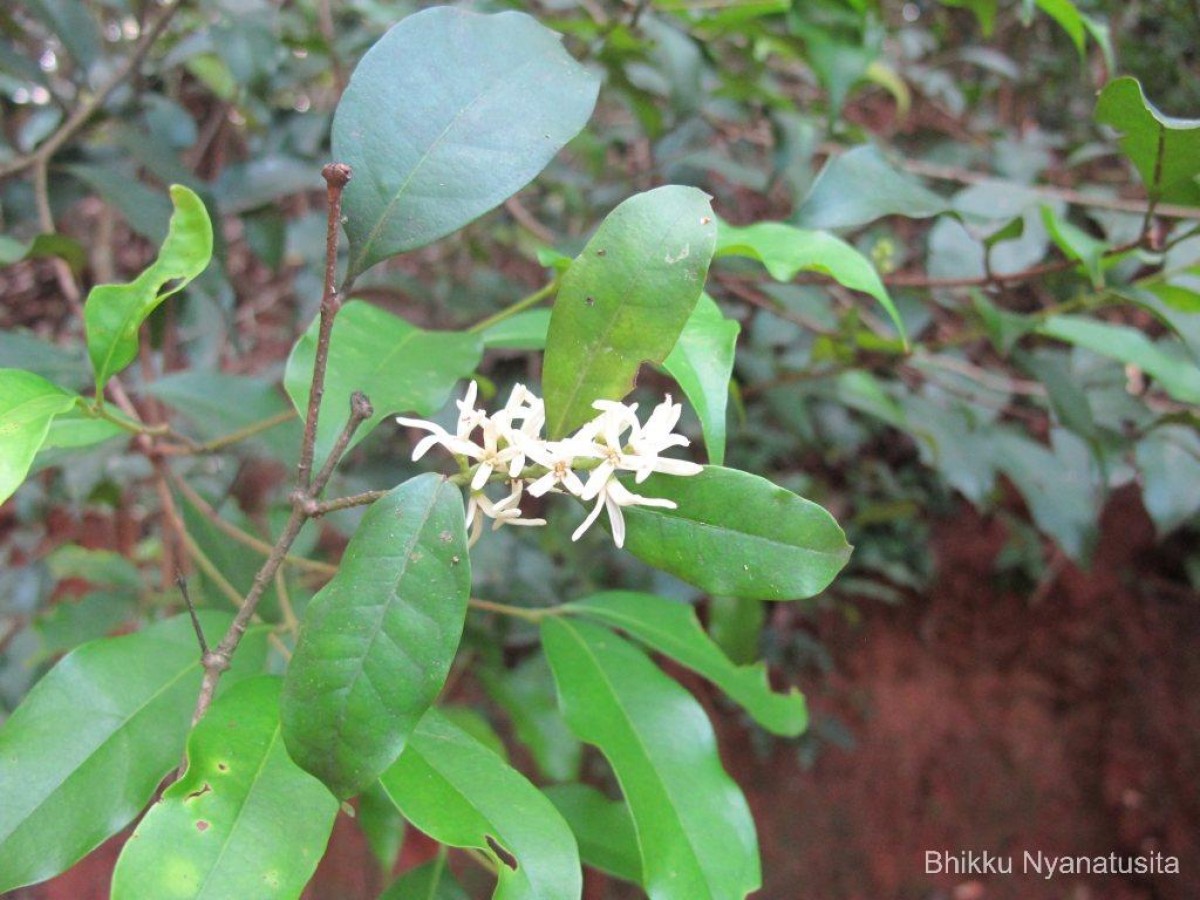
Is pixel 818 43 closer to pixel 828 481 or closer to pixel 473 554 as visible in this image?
pixel 473 554

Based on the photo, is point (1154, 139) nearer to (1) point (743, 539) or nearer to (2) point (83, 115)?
(1) point (743, 539)

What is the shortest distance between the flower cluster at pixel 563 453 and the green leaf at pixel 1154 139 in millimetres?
456

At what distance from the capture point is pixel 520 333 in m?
0.70

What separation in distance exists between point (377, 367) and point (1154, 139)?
63 cm

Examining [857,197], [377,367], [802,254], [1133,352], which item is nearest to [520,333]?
[377,367]

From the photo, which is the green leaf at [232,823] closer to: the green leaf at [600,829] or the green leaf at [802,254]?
the green leaf at [600,829]

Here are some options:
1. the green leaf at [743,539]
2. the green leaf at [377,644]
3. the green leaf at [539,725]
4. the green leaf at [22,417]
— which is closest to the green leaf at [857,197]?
the green leaf at [743,539]

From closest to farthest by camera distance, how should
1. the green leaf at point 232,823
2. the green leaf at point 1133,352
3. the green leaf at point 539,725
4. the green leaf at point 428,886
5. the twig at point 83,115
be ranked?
the green leaf at point 232,823, the green leaf at point 428,886, the green leaf at point 1133,352, the twig at point 83,115, the green leaf at point 539,725

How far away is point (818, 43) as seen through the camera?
96 centimetres

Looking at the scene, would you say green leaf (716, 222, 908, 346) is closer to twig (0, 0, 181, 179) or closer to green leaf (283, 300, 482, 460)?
green leaf (283, 300, 482, 460)

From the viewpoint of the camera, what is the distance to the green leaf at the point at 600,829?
0.75 m

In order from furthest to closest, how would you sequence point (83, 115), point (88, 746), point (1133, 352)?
point (83, 115), point (1133, 352), point (88, 746)

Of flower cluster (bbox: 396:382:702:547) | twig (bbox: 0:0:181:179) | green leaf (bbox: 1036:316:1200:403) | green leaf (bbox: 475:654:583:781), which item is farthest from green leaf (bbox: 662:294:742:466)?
twig (bbox: 0:0:181:179)

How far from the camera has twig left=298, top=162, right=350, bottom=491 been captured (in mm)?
459
